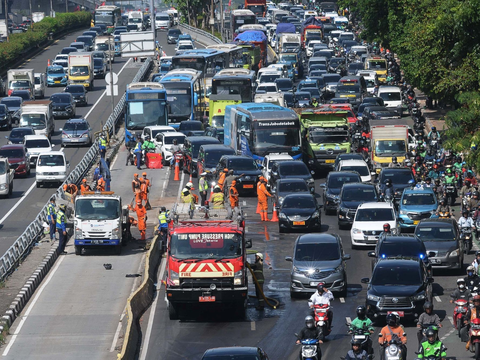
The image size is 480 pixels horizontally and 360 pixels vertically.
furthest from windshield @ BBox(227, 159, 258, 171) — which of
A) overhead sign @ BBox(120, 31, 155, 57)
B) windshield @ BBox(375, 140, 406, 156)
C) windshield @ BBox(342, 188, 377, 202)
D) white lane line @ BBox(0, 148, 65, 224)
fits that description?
overhead sign @ BBox(120, 31, 155, 57)

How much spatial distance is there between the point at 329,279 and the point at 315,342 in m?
7.59

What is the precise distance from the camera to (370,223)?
112 ft

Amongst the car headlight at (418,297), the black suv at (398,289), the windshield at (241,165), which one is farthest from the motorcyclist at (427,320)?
the windshield at (241,165)

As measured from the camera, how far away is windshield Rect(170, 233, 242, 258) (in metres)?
25.7

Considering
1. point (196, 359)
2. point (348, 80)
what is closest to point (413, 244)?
point (196, 359)

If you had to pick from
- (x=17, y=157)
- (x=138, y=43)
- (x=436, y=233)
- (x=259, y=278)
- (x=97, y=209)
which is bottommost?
(x=138, y=43)

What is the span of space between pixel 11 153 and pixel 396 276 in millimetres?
29335

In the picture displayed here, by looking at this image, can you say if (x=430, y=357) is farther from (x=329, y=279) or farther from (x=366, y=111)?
(x=366, y=111)

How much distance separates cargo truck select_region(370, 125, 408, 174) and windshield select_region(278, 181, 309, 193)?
7.39 meters

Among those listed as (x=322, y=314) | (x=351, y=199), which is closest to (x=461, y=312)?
(x=322, y=314)

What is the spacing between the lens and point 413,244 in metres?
29.2

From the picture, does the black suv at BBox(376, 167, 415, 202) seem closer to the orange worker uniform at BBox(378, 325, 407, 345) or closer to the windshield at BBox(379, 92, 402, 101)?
the orange worker uniform at BBox(378, 325, 407, 345)

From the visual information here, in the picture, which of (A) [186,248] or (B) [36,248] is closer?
(A) [186,248]

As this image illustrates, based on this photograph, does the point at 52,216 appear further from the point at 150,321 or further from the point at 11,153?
the point at 11,153
